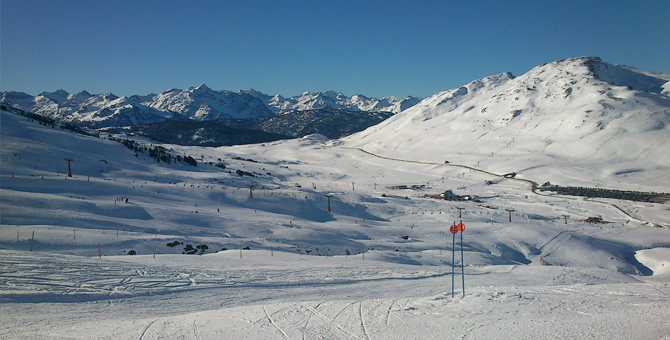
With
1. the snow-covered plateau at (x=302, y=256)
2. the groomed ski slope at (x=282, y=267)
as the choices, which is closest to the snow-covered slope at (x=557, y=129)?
the snow-covered plateau at (x=302, y=256)

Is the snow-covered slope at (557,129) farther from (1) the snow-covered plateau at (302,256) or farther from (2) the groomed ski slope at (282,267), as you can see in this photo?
(2) the groomed ski slope at (282,267)

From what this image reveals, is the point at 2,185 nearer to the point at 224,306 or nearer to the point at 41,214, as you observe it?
the point at 41,214

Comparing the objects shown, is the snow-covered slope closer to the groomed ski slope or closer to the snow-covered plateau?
the snow-covered plateau

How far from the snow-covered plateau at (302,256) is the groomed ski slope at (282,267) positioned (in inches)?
3.6

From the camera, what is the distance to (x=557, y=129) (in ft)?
376

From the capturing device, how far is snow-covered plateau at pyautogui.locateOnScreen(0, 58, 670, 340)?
10023 mm

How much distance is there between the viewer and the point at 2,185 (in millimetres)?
28969

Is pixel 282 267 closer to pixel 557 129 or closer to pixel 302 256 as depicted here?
pixel 302 256

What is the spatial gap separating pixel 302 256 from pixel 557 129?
118m

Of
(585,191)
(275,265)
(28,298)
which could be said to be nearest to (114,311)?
(28,298)

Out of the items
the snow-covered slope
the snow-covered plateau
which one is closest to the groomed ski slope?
the snow-covered plateau

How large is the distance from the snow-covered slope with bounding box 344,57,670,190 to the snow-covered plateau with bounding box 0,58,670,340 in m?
2.99

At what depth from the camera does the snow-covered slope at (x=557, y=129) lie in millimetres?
87125

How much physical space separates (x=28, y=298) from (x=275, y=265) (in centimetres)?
959
